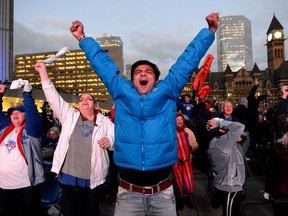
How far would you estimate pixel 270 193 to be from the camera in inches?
132

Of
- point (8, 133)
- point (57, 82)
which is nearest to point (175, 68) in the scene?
point (8, 133)

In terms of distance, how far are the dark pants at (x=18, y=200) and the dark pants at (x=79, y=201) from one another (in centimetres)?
62

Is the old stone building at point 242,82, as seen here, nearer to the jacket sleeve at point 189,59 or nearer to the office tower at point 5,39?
the office tower at point 5,39

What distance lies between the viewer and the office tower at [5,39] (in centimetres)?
5750

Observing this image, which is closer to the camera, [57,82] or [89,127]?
[89,127]

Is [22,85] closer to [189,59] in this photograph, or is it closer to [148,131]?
[148,131]

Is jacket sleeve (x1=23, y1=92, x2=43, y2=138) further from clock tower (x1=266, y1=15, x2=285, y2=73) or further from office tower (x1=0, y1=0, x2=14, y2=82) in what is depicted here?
clock tower (x1=266, y1=15, x2=285, y2=73)

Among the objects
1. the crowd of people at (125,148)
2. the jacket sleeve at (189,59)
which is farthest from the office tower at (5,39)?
the jacket sleeve at (189,59)

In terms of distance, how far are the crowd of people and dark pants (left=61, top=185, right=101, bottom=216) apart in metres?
0.01

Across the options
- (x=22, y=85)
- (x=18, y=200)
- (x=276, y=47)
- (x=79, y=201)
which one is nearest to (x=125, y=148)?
(x=79, y=201)

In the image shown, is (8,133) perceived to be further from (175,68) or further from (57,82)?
(57,82)

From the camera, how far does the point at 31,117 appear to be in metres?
3.31

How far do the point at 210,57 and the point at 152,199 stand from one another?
17.4ft

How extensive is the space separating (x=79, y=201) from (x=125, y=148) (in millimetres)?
1289
